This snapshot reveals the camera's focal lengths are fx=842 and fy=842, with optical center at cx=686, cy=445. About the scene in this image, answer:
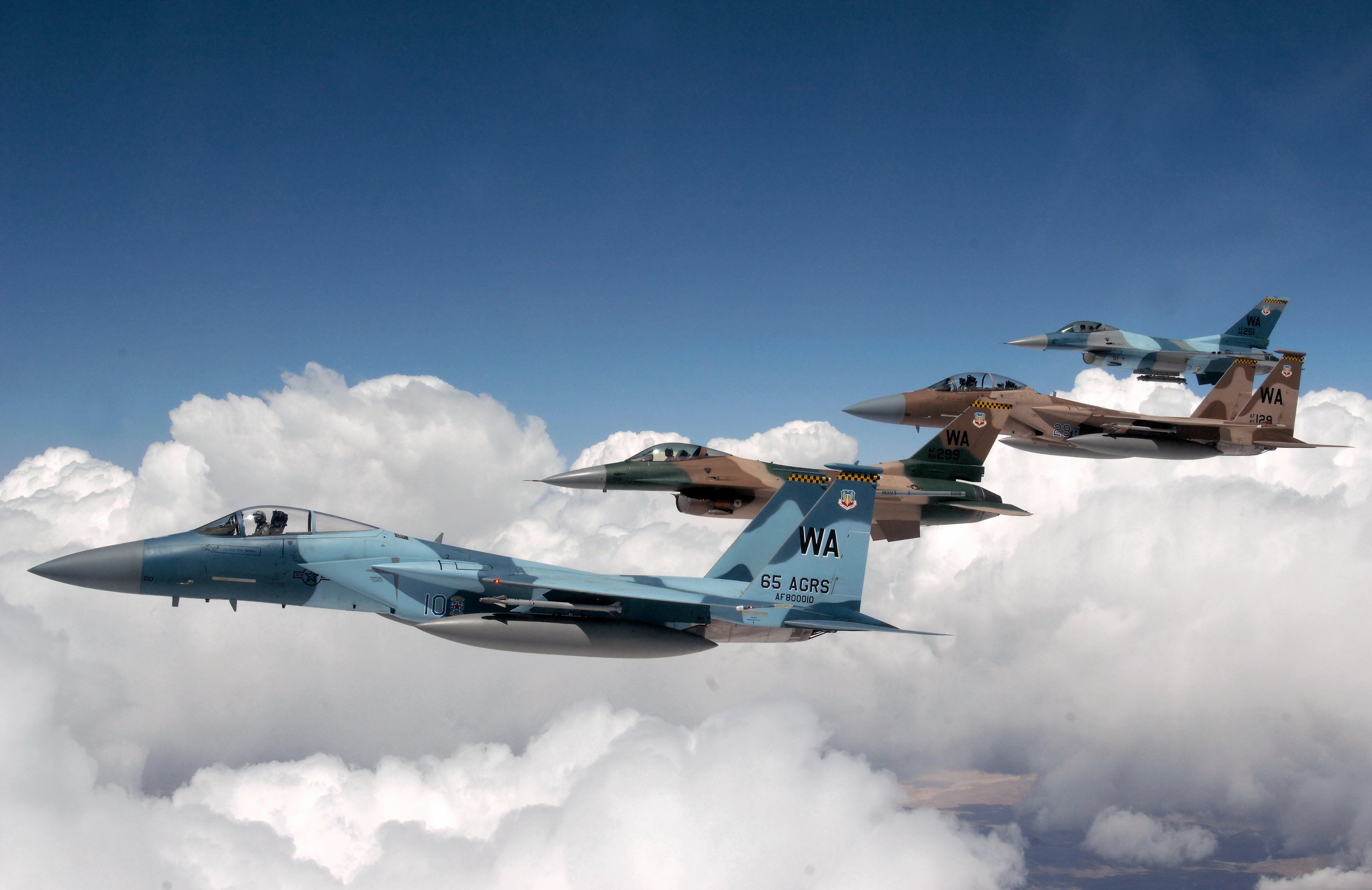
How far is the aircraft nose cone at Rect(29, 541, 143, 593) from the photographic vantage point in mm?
14039

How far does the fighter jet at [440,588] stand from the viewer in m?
14.6

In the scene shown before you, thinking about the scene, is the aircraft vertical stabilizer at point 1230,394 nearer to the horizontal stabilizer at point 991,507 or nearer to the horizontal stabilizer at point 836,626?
the horizontal stabilizer at point 991,507

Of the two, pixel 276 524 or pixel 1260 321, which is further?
pixel 1260 321

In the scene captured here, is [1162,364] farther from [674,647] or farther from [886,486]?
[674,647]

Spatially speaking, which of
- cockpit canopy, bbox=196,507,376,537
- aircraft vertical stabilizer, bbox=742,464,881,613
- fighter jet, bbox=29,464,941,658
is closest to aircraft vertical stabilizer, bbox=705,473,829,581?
aircraft vertical stabilizer, bbox=742,464,881,613

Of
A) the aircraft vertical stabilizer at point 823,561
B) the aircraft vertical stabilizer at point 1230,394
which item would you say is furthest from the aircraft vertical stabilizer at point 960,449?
the aircraft vertical stabilizer at point 1230,394

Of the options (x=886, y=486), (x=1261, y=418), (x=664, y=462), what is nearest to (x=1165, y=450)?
(x=1261, y=418)

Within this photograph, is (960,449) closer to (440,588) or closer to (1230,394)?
(1230,394)

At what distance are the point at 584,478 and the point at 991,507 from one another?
450 inches

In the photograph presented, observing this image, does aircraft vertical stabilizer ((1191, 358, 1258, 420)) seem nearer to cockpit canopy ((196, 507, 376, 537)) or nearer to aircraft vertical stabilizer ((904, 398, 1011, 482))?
aircraft vertical stabilizer ((904, 398, 1011, 482))

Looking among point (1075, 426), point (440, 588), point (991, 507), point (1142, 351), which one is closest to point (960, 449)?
point (991, 507)

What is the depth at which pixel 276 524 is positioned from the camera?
49.7 feet

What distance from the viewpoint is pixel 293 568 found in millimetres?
15016

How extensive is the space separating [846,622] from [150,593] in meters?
12.6
